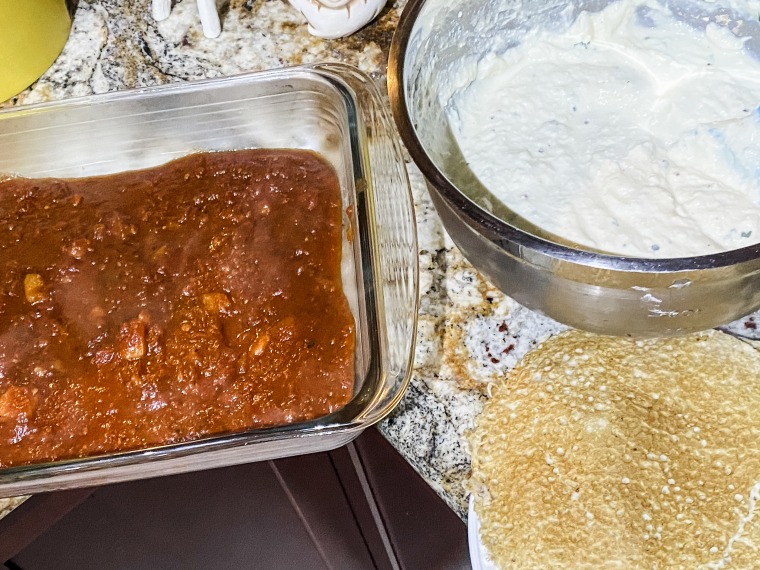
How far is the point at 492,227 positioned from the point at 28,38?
82cm

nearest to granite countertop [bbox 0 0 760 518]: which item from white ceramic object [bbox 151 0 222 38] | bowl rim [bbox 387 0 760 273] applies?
white ceramic object [bbox 151 0 222 38]

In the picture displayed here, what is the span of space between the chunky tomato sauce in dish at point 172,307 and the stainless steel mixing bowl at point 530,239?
189 millimetres

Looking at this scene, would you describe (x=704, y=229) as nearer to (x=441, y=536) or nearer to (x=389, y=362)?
(x=389, y=362)

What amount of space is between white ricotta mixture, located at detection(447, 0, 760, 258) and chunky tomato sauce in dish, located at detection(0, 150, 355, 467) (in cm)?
24

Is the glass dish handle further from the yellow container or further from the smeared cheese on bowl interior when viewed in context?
the yellow container

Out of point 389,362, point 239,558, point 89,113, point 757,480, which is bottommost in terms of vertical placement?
point 239,558

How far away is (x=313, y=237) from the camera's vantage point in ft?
2.91

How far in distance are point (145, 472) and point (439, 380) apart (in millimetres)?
342

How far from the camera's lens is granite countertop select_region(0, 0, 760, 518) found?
0.83 metres

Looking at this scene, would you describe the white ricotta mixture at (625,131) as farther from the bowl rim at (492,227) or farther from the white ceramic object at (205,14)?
the white ceramic object at (205,14)

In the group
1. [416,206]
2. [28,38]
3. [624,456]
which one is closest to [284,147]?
[416,206]

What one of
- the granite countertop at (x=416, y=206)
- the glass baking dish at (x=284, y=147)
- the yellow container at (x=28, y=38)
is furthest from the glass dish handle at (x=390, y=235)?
the yellow container at (x=28, y=38)

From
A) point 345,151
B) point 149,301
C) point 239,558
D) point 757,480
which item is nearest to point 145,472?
point 149,301

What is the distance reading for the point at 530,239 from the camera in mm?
608
